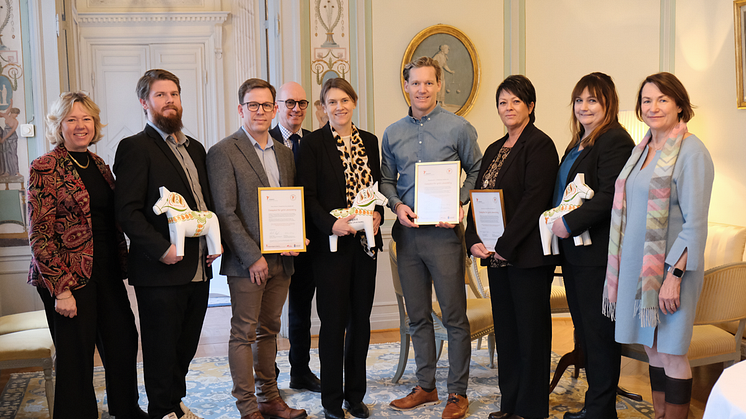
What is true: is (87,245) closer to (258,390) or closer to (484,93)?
(258,390)

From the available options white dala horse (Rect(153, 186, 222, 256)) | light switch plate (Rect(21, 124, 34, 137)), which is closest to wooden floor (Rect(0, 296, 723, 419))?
light switch plate (Rect(21, 124, 34, 137))

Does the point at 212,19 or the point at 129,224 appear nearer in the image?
the point at 129,224

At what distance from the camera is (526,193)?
2.65 meters

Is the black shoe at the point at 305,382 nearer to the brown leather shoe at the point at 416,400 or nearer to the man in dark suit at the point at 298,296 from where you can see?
the man in dark suit at the point at 298,296

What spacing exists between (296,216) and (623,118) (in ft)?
11.2

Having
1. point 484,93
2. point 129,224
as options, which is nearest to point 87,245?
point 129,224

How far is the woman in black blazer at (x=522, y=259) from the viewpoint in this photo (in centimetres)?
263

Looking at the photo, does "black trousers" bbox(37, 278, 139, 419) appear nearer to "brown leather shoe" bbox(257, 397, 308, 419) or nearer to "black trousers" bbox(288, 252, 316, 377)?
"brown leather shoe" bbox(257, 397, 308, 419)

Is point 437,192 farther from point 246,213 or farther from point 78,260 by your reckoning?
point 78,260

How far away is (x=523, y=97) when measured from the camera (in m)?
2.71

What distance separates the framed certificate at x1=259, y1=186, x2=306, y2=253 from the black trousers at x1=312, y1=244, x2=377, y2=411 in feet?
0.62

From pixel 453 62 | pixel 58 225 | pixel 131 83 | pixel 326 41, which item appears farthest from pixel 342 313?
pixel 131 83

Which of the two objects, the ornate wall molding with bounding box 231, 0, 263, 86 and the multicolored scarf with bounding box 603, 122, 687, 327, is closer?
the multicolored scarf with bounding box 603, 122, 687, 327

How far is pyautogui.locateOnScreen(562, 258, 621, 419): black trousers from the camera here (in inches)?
99.2
